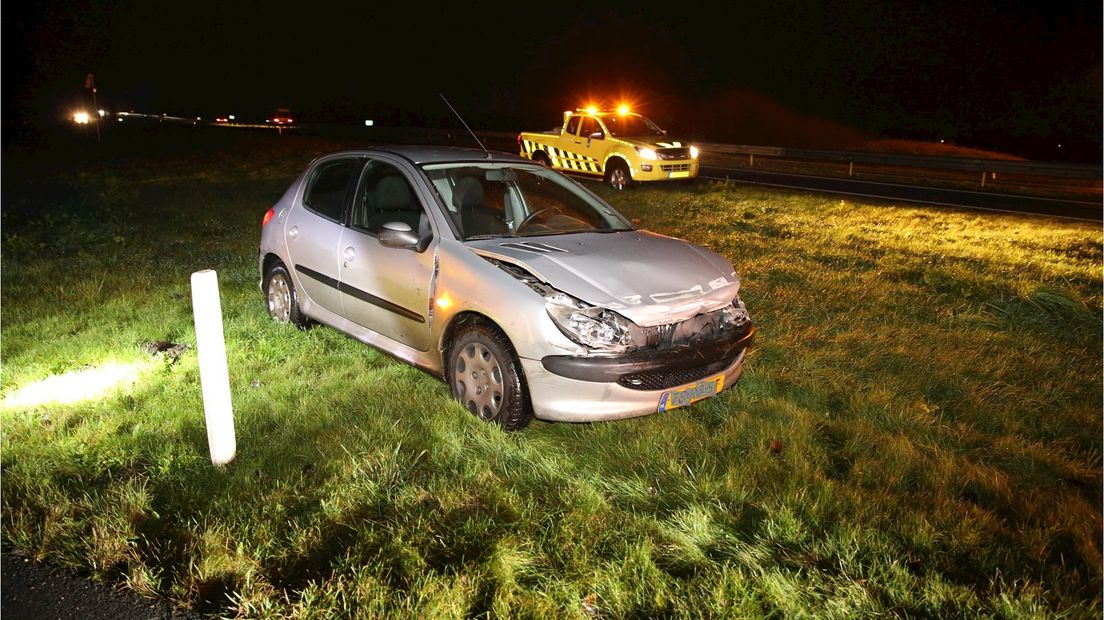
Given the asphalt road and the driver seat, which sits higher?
the driver seat

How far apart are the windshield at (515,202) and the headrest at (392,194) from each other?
19cm

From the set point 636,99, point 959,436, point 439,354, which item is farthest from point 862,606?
point 636,99

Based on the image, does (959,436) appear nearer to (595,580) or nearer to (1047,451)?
(1047,451)

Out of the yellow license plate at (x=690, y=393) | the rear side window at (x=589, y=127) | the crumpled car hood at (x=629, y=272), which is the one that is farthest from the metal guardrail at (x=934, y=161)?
the yellow license plate at (x=690, y=393)

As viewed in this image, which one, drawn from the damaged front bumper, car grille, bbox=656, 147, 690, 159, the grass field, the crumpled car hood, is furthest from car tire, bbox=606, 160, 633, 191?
the damaged front bumper

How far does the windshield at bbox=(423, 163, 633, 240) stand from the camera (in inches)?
189

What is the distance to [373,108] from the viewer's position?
233 feet

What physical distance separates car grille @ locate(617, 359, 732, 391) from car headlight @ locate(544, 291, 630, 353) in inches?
6.1

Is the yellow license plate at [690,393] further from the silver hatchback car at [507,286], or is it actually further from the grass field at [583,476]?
the grass field at [583,476]

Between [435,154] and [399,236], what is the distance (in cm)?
99

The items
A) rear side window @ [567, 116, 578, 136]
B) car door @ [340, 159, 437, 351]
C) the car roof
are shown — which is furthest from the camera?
rear side window @ [567, 116, 578, 136]

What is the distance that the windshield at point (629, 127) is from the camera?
15641 mm

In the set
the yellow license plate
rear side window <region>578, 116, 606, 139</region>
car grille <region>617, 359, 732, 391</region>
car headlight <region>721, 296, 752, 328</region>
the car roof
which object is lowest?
the yellow license plate

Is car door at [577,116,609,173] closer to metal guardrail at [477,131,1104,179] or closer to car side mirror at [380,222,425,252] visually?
metal guardrail at [477,131,1104,179]
